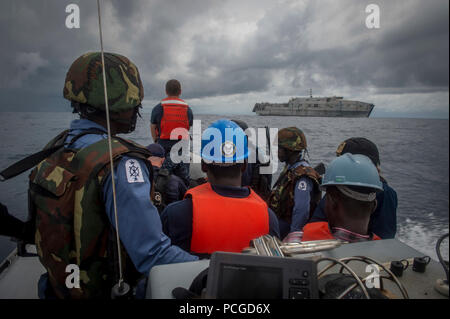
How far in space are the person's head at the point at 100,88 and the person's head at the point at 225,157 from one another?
57 cm

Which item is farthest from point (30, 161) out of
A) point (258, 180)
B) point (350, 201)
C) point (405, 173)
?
point (405, 173)

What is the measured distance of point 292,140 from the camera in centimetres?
330

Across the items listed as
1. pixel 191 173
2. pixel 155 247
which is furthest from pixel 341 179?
pixel 191 173

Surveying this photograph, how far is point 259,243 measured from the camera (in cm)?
94

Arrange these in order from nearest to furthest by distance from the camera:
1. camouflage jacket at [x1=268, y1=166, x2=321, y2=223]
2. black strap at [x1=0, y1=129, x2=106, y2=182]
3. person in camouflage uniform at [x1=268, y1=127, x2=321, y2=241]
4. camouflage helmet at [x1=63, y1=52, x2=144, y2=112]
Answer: black strap at [x1=0, y1=129, x2=106, y2=182] < camouflage helmet at [x1=63, y1=52, x2=144, y2=112] < person in camouflage uniform at [x1=268, y1=127, x2=321, y2=241] < camouflage jacket at [x1=268, y1=166, x2=321, y2=223]

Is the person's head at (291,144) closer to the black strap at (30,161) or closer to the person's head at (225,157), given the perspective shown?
the person's head at (225,157)

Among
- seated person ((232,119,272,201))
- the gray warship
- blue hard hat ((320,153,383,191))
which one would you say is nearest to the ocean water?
blue hard hat ((320,153,383,191))

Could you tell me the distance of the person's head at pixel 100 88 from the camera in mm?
1327

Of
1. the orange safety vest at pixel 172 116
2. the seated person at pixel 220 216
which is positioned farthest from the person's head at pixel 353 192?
the orange safety vest at pixel 172 116

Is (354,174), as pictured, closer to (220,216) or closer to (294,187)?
(220,216)

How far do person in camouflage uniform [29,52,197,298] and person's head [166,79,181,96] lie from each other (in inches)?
116

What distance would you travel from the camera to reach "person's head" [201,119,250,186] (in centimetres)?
165

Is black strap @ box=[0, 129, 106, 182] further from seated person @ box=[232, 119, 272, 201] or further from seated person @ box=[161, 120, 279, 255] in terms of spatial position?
seated person @ box=[232, 119, 272, 201]
